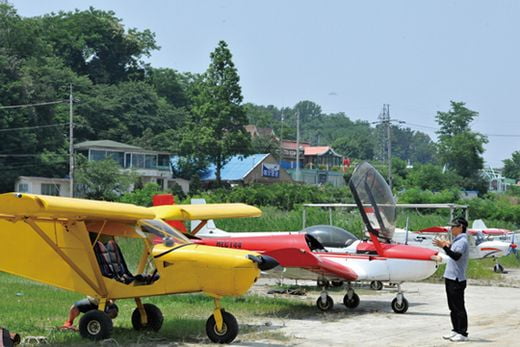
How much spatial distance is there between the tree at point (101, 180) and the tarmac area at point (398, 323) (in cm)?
4288

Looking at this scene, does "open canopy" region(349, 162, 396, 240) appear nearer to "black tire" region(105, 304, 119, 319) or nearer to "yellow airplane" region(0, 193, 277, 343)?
"yellow airplane" region(0, 193, 277, 343)

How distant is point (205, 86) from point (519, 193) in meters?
37.1

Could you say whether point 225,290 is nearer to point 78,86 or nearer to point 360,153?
point 78,86

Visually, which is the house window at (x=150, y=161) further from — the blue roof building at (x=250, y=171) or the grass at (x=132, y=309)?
the grass at (x=132, y=309)

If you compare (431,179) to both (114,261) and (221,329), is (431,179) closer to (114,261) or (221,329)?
(114,261)

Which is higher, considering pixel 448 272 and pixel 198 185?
pixel 198 185

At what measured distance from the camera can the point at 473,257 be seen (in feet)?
99.8

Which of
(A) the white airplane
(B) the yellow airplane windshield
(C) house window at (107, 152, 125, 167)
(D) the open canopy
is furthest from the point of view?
(C) house window at (107, 152, 125, 167)

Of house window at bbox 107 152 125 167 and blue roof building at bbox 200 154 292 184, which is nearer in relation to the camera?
house window at bbox 107 152 125 167

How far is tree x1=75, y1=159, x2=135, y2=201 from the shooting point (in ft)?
200

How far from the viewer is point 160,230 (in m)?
11.9

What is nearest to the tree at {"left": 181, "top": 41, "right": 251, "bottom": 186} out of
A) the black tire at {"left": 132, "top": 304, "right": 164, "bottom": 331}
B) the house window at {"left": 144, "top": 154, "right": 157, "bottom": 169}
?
the house window at {"left": 144, "top": 154, "right": 157, "bottom": 169}

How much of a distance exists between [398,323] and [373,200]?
3144 mm

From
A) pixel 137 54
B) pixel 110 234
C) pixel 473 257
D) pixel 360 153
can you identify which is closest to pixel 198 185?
pixel 137 54
